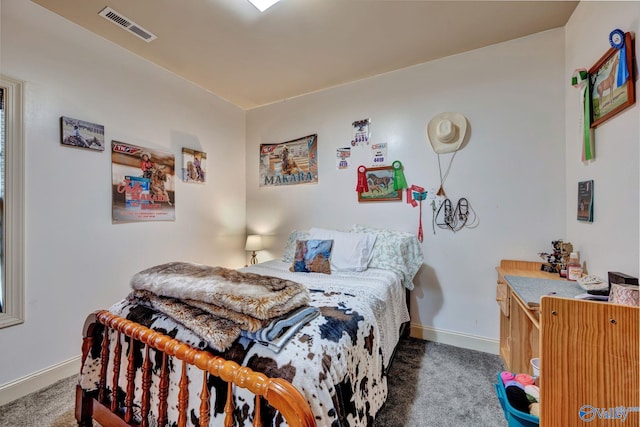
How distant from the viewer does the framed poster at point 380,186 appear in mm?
2547

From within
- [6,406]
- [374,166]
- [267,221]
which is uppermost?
[374,166]

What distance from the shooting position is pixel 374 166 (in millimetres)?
2633

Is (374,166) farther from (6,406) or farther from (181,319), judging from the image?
(6,406)

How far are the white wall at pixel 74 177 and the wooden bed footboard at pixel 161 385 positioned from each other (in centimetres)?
89

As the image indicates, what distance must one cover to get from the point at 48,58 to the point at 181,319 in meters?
2.16

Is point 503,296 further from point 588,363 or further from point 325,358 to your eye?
point 325,358

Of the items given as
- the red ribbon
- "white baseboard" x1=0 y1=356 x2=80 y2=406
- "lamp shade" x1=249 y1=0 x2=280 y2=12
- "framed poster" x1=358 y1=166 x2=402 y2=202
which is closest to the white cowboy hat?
"framed poster" x1=358 y1=166 x2=402 y2=202

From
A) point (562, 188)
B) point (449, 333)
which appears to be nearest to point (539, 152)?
point (562, 188)

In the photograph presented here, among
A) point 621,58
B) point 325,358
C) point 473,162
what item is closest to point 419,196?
point 473,162

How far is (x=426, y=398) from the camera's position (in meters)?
1.64

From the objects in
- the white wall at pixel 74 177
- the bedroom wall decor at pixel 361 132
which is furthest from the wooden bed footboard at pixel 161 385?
the bedroom wall decor at pixel 361 132

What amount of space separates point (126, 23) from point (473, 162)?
2947mm

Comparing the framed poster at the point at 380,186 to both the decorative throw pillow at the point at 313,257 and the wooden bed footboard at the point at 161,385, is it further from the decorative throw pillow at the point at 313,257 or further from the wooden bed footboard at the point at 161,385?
the wooden bed footboard at the point at 161,385

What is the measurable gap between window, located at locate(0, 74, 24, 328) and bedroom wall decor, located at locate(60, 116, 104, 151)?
212 mm
